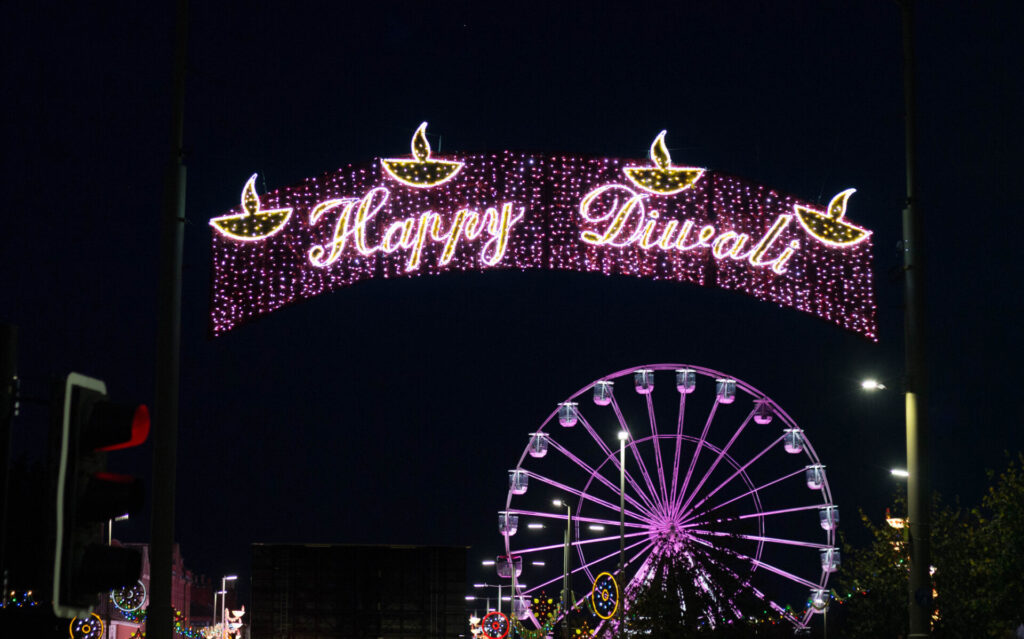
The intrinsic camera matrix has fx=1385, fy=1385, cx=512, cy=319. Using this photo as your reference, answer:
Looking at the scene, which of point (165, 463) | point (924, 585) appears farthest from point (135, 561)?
point (924, 585)

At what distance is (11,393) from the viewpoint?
6520 mm

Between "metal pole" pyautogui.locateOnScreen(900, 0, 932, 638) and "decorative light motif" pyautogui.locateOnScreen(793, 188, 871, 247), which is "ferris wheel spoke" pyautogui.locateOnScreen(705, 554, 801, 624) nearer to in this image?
"decorative light motif" pyautogui.locateOnScreen(793, 188, 871, 247)

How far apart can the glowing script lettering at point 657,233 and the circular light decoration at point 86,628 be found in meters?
23.9

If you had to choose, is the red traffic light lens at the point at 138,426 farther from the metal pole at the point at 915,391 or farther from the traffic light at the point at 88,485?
the metal pole at the point at 915,391

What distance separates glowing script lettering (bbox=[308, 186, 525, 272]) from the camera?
2016 cm

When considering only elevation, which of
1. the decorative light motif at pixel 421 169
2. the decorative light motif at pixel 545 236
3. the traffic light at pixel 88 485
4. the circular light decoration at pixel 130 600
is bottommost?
the traffic light at pixel 88 485

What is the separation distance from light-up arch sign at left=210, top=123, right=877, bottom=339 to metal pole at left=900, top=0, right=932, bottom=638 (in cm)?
566

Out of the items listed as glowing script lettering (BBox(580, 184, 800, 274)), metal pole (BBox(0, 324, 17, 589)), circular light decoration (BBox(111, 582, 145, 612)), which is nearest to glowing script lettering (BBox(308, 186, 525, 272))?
glowing script lettering (BBox(580, 184, 800, 274))

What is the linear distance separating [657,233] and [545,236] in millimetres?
1727

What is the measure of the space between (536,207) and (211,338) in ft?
16.9

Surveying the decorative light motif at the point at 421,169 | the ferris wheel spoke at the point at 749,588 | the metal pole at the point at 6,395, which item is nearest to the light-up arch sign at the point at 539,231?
the decorative light motif at the point at 421,169

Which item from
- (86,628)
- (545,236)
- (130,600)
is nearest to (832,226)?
(545,236)

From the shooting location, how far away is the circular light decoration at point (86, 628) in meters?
40.2

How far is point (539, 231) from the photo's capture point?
820 inches
